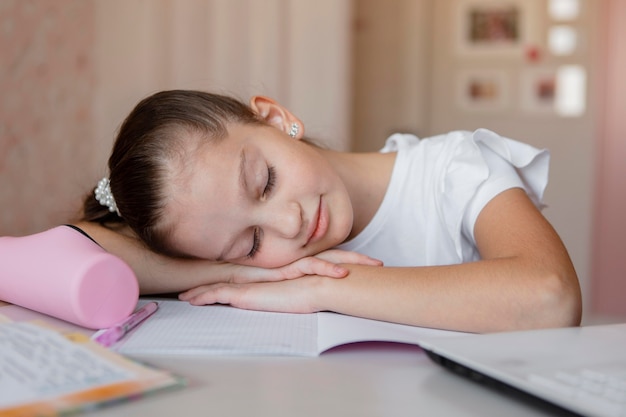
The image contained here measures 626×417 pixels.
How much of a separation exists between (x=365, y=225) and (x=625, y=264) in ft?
8.30

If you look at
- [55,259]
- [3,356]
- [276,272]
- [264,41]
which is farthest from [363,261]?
[264,41]

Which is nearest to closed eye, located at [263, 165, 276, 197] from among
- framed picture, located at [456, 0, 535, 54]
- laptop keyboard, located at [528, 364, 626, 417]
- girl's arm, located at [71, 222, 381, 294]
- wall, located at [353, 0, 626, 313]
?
girl's arm, located at [71, 222, 381, 294]

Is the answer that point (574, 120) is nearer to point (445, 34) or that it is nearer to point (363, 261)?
point (445, 34)

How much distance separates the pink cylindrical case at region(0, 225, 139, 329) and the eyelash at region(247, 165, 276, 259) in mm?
210

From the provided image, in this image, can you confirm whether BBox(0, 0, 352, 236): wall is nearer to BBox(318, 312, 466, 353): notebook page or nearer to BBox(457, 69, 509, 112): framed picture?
BBox(318, 312, 466, 353): notebook page

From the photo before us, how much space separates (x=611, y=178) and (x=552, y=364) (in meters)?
3.03

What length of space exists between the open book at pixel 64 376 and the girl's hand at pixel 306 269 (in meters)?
0.33

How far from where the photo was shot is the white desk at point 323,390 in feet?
1.66

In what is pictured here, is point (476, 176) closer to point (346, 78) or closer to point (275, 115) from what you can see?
point (275, 115)

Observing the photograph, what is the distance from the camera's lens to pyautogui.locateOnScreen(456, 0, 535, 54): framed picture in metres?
3.44

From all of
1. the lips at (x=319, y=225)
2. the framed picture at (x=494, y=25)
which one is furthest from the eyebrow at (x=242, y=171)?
the framed picture at (x=494, y=25)

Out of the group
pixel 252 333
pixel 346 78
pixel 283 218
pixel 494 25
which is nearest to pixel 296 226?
pixel 283 218

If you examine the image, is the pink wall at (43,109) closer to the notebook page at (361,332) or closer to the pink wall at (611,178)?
the notebook page at (361,332)

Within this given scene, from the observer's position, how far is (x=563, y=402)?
47 cm
